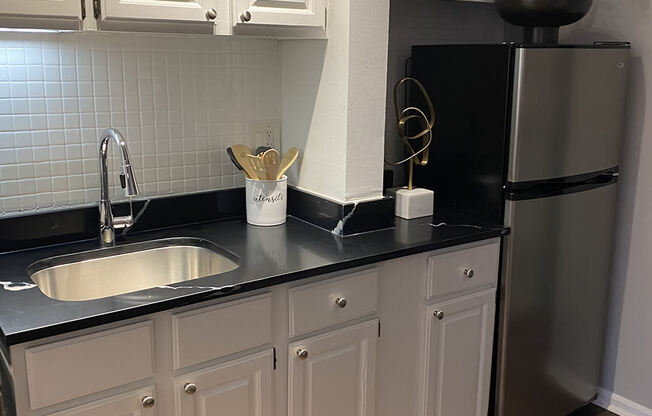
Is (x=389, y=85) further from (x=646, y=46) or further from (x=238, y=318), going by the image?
(x=238, y=318)

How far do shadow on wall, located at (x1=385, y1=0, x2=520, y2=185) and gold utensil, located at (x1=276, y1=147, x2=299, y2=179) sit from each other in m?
0.49

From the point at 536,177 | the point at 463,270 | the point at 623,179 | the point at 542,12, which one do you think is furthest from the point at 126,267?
the point at 623,179

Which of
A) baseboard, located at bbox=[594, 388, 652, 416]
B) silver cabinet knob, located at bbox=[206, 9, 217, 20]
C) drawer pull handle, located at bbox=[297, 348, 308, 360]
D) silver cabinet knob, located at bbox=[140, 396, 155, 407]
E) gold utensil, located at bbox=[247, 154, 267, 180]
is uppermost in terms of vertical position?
silver cabinet knob, located at bbox=[206, 9, 217, 20]

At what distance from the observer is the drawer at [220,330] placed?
156 centimetres

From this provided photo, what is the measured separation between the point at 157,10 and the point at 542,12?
125 cm

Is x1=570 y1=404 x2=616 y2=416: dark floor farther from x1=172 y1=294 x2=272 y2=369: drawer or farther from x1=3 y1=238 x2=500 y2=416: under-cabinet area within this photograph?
x1=172 y1=294 x2=272 y2=369: drawer

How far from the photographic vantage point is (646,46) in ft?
7.95

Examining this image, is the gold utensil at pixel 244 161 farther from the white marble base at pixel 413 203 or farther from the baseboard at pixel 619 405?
the baseboard at pixel 619 405

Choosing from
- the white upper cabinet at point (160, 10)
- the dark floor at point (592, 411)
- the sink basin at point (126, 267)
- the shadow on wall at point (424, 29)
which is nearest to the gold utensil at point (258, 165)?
the sink basin at point (126, 267)

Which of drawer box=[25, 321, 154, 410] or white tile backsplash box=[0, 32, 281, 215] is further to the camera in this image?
white tile backsplash box=[0, 32, 281, 215]

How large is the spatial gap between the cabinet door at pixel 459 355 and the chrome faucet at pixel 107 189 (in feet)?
3.06

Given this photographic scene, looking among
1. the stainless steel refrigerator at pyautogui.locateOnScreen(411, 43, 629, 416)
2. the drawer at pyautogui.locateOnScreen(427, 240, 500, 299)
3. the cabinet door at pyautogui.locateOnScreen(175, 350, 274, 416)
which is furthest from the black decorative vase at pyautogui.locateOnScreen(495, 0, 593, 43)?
the cabinet door at pyautogui.locateOnScreen(175, 350, 274, 416)

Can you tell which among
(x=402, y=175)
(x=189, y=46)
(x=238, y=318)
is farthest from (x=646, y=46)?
(x=238, y=318)

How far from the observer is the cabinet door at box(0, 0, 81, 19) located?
1453mm
